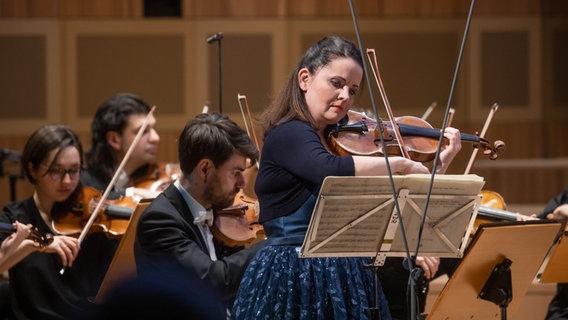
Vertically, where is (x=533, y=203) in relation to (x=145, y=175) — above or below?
below

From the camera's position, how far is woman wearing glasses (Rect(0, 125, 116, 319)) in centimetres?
315

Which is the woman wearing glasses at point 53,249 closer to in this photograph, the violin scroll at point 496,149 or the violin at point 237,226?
the violin at point 237,226

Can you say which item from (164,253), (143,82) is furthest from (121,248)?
(143,82)

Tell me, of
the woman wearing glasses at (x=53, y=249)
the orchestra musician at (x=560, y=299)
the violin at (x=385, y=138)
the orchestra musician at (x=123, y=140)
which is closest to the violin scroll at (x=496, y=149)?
the violin at (x=385, y=138)

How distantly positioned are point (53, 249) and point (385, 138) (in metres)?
1.31

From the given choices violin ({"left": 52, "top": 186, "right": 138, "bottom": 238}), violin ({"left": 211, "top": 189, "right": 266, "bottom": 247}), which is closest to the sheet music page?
violin ({"left": 211, "top": 189, "right": 266, "bottom": 247})

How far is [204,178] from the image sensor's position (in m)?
2.66

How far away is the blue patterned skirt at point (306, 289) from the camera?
2129mm

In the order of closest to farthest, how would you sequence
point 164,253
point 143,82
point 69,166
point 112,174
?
point 164,253, point 69,166, point 112,174, point 143,82

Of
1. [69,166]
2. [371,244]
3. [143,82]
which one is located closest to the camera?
[371,244]

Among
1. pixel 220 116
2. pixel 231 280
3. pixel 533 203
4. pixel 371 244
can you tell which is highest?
pixel 220 116

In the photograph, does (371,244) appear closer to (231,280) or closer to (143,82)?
(231,280)

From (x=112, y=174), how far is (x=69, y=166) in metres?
0.65

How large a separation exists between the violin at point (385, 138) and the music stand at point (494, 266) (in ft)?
0.73
